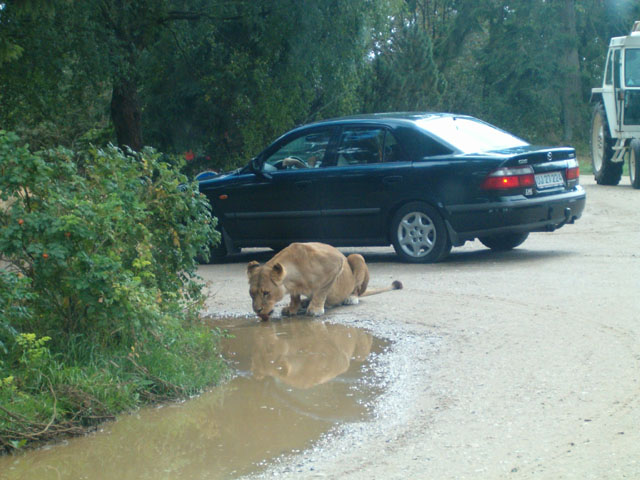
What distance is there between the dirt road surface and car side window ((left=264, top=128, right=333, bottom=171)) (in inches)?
64.3

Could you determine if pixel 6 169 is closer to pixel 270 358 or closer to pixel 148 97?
pixel 270 358

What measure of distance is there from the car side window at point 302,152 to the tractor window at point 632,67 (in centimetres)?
1107

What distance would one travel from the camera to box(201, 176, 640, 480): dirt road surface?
470 cm

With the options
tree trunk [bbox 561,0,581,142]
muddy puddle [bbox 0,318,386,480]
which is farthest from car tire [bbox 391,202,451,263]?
tree trunk [bbox 561,0,581,142]

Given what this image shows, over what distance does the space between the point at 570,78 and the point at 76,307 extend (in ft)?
141

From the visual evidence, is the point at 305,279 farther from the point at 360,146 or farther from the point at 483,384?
the point at 360,146

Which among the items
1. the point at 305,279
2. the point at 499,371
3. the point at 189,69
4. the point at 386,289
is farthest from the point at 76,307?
the point at 189,69

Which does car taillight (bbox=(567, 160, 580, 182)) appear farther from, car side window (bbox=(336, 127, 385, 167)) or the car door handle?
car side window (bbox=(336, 127, 385, 167))

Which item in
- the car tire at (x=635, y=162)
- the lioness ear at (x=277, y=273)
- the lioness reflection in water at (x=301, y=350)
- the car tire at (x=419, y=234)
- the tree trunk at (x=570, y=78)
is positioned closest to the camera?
the lioness reflection in water at (x=301, y=350)

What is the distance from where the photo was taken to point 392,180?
459 inches

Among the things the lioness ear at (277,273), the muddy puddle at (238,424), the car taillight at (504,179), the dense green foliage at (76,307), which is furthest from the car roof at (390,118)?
the dense green foliage at (76,307)

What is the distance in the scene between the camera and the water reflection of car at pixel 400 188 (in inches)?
441

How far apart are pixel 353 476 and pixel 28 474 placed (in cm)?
162

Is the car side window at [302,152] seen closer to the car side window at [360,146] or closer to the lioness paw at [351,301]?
the car side window at [360,146]
